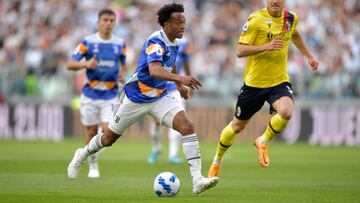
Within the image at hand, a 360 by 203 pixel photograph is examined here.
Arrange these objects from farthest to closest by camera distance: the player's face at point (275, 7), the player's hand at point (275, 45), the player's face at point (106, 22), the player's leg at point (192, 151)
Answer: the player's face at point (106, 22)
the player's face at point (275, 7)
the player's hand at point (275, 45)
the player's leg at point (192, 151)

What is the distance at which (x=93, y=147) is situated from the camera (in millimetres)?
13109

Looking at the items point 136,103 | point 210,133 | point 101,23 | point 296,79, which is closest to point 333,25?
point 296,79

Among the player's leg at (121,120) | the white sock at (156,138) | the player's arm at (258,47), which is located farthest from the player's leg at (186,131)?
the white sock at (156,138)

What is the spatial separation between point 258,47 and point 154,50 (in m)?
1.94

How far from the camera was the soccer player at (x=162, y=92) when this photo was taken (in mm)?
11398

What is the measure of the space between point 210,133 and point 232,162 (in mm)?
8385

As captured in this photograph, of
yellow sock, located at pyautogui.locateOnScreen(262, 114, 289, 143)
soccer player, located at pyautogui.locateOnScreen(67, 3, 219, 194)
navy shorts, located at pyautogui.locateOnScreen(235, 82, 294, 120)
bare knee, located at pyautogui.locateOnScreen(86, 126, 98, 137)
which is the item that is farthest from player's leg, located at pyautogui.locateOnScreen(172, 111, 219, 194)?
bare knee, located at pyautogui.locateOnScreen(86, 126, 98, 137)

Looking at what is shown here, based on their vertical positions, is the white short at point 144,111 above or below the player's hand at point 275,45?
below

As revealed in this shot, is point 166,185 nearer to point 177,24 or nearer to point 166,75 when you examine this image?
point 166,75

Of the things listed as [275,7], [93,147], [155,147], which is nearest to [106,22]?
[93,147]

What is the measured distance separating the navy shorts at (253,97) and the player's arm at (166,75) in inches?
Answer: 104

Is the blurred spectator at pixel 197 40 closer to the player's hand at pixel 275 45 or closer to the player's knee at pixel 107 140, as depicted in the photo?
the player's hand at pixel 275 45

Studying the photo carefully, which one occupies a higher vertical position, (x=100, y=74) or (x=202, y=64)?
(x=202, y=64)

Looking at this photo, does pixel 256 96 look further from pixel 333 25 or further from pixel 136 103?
pixel 333 25
